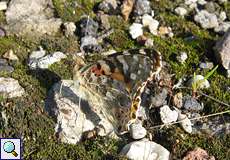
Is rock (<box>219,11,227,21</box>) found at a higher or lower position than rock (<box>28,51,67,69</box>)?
higher

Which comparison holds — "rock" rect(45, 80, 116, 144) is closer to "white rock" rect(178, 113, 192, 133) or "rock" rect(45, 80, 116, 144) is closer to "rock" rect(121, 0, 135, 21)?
"white rock" rect(178, 113, 192, 133)

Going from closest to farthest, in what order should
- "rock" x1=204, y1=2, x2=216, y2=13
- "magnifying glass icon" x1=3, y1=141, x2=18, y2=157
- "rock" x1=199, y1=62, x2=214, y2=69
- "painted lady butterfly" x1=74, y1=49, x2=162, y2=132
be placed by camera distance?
"painted lady butterfly" x1=74, y1=49, x2=162, y2=132
"magnifying glass icon" x1=3, y1=141, x2=18, y2=157
"rock" x1=199, y1=62, x2=214, y2=69
"rock" x1=204, y1=2, x2=216, y2=13

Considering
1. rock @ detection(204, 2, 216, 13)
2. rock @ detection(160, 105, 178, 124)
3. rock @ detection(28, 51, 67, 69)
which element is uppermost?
rock @ detection(204, 2, 216, 13)

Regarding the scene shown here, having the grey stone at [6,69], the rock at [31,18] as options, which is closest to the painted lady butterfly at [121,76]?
the grey stone at [6,69]

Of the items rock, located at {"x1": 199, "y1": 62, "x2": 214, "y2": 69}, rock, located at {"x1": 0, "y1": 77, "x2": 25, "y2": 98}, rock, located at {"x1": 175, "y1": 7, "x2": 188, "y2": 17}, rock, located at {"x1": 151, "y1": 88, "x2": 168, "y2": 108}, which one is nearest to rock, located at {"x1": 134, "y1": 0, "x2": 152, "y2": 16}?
rock, located at {"x1": 175, "y1": 7, "x2": 188, "y2": 17}

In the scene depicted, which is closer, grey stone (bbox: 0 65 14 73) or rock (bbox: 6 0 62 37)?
grey stone (bbox: 0 65 14 73)

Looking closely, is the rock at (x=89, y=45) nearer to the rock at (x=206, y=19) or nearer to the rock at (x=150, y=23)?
the rock at (x=150, y=23)
